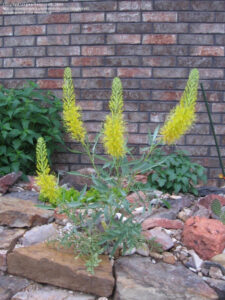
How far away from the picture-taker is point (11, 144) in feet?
9.67

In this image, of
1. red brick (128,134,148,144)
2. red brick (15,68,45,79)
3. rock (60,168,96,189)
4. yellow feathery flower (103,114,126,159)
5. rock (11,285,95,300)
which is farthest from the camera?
red brick (15,68,45,79)

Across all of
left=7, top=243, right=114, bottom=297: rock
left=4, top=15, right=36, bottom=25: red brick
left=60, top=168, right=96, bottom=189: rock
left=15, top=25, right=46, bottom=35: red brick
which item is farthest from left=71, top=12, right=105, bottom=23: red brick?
left=7, top=243, right=114, bottom=297: rock

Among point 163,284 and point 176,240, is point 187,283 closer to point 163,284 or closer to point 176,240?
point 163,284

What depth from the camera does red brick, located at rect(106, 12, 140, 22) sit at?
325 centimetres

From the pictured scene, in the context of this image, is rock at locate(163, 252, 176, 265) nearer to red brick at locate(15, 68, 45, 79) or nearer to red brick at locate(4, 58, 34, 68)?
red brick at locate(15, 68, 45, 79)

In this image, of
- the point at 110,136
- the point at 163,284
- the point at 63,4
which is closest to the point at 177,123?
the point at 110,136

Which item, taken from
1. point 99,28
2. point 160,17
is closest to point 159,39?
point 160,17

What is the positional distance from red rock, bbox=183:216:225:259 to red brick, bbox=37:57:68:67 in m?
2.22

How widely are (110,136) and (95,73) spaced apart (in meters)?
2.01

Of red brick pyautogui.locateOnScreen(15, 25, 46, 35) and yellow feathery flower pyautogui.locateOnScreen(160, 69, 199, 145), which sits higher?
red brick pyautogui.locateOnScreen(15, 25, 46, 35)

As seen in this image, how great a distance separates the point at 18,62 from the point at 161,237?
2510 millimetres

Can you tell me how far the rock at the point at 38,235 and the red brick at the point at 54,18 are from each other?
2285 mm

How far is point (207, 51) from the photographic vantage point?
3.23 meters

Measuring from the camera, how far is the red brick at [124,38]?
3.26m
